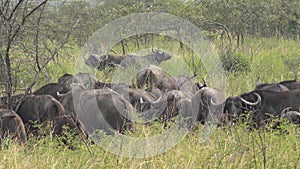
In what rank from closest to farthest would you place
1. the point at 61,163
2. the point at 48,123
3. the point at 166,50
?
1. the point at 61,163
2. the point at 48,123
3. the point at 166,50

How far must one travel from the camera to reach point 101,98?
28.9ft

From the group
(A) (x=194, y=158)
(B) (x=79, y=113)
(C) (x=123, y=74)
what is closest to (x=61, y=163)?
(A) (x=194, y=158)

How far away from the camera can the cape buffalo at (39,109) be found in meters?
8.57

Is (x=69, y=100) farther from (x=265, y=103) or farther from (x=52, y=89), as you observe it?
(x=265, y=103)

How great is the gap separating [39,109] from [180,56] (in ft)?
28.8

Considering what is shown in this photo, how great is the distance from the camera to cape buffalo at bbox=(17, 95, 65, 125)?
857 centimetres

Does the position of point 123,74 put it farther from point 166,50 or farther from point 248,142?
point 248,142

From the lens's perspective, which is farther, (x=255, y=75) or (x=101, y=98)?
(x=255, y=75)

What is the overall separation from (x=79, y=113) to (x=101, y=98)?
42 cm

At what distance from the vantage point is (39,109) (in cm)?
866

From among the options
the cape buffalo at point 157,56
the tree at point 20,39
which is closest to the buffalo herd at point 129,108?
→ the tree at point 20,39

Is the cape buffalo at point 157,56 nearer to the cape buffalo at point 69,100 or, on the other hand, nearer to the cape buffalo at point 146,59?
the cape buffalo at point 146,59

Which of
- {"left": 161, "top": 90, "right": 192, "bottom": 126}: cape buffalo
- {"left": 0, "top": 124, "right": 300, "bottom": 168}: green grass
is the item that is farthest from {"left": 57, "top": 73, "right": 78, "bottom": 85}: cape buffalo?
{"left": 0, "top": 124, "right": 300, "bottom": 168}: green grass

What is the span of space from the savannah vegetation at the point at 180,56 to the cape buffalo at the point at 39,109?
0.26 metres
